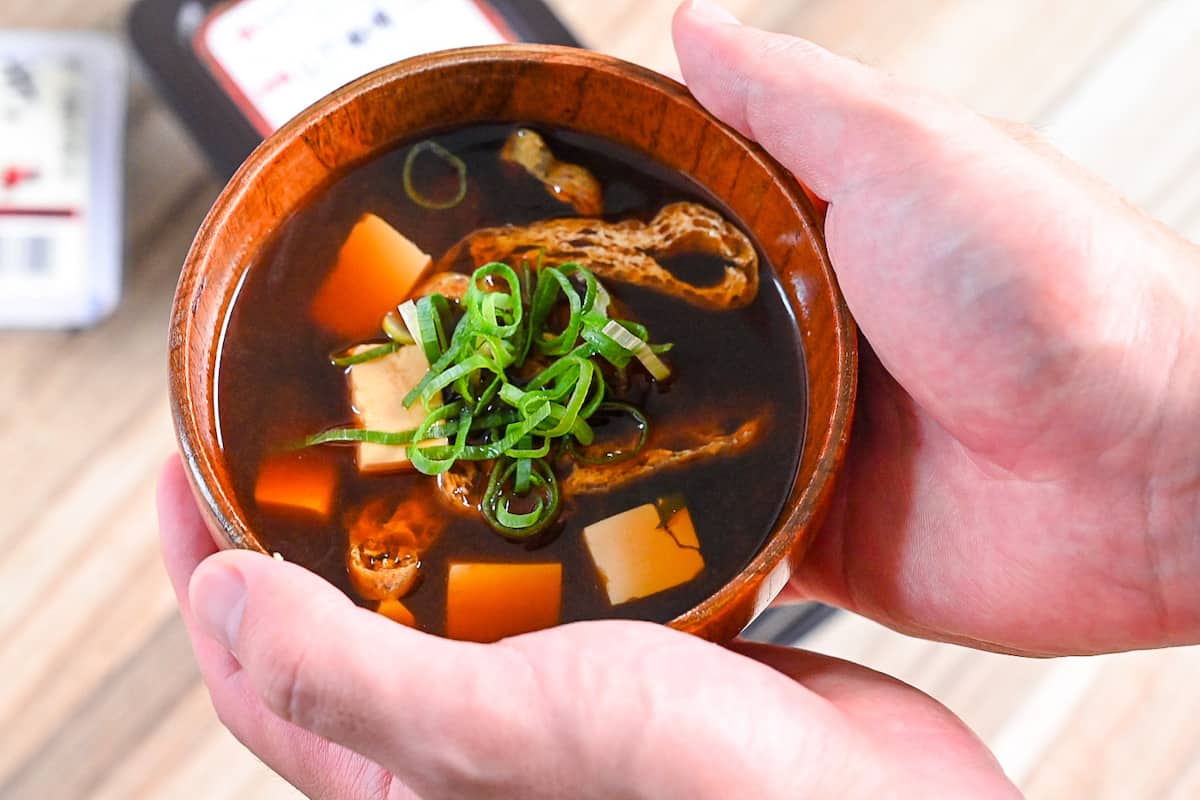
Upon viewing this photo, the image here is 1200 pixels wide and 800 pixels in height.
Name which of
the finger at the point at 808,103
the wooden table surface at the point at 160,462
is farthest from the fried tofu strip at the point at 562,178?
the wooden table surface at the point at 160,462

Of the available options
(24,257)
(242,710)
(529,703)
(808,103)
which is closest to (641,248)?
(808,103)

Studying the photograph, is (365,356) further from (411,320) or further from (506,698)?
(506,698)

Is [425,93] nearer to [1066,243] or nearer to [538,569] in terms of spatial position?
[538,569]

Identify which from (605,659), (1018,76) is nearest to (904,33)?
(1018,76)

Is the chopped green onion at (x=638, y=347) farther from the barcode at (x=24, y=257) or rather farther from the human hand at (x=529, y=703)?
the barcode at (x=24, y=257)

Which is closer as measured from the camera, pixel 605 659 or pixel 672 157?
pixel 605 659

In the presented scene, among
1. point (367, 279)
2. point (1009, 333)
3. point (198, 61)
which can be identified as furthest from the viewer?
point (198, 61)
